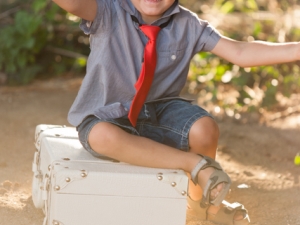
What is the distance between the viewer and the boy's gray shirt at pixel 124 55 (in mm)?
2299

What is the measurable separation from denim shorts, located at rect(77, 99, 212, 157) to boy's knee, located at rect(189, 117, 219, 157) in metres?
0.02

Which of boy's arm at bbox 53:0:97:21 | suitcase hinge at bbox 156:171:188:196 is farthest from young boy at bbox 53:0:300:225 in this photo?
suitcase hinge at bbox 156:171:188:196

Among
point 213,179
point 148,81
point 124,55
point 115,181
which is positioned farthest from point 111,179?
point 124,55

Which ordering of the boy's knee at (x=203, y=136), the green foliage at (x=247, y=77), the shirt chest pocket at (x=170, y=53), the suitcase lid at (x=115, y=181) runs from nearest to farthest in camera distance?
the suitcase lid at (x=115, y=181) < the boy's knee at (x=203, y=136) < the shirt chest pocket at (x=170, y=53) < the green foliage at (x=247, y=77)

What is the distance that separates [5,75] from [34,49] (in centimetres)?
30

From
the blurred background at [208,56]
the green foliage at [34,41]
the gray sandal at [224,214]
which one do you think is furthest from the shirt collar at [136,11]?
the green foliage at [34,41]

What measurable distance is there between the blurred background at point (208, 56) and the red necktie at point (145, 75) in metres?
1.66

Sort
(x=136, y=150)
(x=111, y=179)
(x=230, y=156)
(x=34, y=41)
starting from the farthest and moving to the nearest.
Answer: (x=34, y=41) < (x=230, y=156) < (x=136, y=150) < (x=111, y=179)

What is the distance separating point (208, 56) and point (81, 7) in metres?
1.92

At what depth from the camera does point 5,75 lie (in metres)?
4.51

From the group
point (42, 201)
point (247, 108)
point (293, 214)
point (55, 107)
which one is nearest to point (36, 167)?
point (42, 201)

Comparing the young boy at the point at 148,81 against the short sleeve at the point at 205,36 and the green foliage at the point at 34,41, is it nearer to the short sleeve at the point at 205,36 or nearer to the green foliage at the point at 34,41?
the short sleeve at the point at 205,36

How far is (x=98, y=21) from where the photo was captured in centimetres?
227

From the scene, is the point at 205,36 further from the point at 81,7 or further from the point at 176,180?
the point at 176,180
